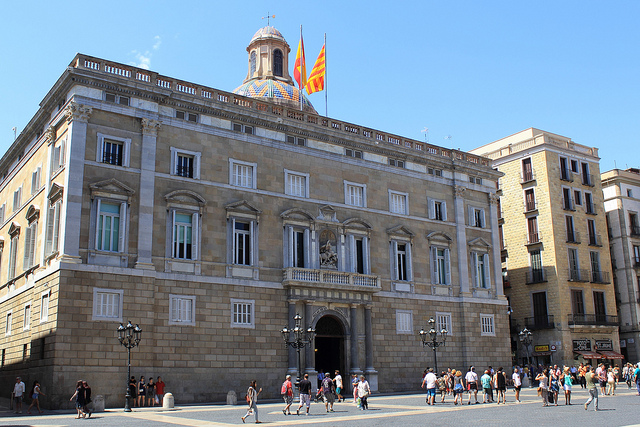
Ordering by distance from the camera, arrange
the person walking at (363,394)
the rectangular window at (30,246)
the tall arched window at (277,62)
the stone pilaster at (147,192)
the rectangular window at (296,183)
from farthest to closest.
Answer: the tall arched window at (277,62) < the rectangular window at (296,183) < the rectangular window at (30,246) < the stone pilaster at (147,192) < the person walking at (363,394)

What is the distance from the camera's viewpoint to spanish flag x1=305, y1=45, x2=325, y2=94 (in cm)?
4884

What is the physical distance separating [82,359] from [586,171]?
45.9 m

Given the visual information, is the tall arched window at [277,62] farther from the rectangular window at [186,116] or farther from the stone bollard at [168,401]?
A: the stone bollard at [168,401]

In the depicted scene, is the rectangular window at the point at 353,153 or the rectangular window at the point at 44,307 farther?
the rectangular window at the point at 353,153

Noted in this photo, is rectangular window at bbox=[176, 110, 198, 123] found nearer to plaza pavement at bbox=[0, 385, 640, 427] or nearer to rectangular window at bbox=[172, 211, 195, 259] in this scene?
rectangular window at bbox=[172, 211, 195, 259]

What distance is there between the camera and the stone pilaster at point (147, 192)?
3275 cm

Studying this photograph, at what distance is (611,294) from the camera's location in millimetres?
56031

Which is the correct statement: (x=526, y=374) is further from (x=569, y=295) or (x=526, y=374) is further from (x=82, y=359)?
(x=82, y=359)

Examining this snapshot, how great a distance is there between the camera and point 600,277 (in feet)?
182

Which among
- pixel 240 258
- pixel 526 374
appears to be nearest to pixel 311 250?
pixel 240 258

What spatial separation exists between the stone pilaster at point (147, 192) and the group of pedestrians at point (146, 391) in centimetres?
551

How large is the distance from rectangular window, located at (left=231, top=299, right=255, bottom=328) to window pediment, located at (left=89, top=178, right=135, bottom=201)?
788cm

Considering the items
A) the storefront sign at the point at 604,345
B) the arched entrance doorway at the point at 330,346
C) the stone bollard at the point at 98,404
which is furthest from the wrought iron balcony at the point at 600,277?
the stone bollard at the point at 98,404

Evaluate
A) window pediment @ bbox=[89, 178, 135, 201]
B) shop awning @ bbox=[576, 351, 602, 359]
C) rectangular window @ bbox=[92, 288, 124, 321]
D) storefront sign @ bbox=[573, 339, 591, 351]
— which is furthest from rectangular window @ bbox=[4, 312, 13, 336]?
shop awning @ bbox=[576, 351, 602, 359]
